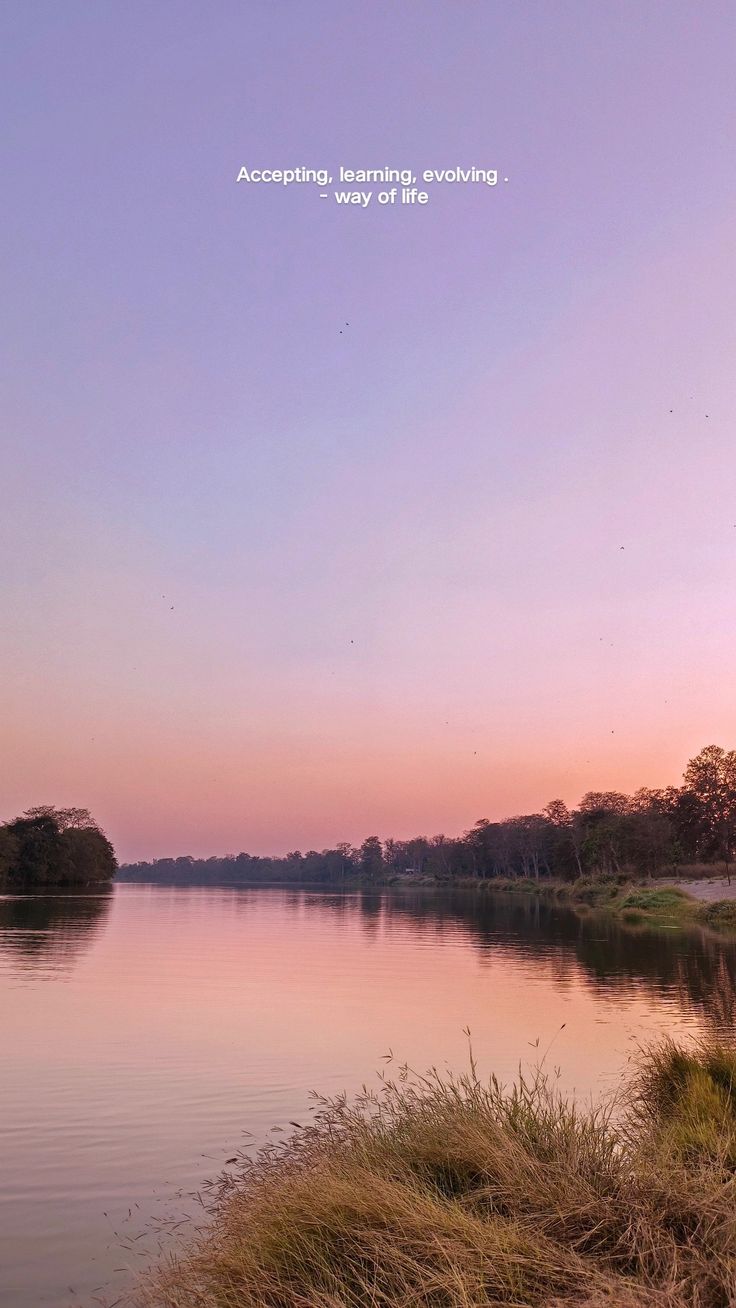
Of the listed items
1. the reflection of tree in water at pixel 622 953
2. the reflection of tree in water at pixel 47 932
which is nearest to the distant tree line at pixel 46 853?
the reflection of tree in water at pixel 47 932

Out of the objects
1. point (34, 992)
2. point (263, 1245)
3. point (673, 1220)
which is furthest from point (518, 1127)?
point (34, 992)

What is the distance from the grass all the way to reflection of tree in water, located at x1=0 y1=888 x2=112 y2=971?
30596 mm

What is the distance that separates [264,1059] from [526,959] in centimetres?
2677

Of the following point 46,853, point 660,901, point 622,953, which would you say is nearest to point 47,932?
point 622,953

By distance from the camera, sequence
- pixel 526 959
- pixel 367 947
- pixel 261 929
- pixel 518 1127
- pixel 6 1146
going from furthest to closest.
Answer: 1. pixel 261 929
2. pixel 367 947
3. pixel 526 959
4. pixel 6 1146
5. pixel 518 1127

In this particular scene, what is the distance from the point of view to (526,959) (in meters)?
43.9

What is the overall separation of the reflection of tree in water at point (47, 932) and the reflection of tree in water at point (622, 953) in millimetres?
20137

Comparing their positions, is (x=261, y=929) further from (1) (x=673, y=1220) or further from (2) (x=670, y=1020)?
(1) (x=673, y=1220)

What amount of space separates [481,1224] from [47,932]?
51.3 m

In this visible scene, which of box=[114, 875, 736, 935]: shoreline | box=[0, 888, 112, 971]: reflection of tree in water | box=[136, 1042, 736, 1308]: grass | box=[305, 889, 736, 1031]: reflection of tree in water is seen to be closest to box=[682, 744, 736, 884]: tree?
box=[114, 875, 736, 935]: shoreline

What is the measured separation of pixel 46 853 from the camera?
14500 cm

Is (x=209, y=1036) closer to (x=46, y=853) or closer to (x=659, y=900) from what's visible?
(x=659, y=900)

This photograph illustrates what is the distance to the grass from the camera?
599 centimetres

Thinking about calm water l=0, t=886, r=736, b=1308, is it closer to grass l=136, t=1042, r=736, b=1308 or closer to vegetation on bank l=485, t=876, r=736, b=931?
grass l=136, t=1042, r=736, b=1308
